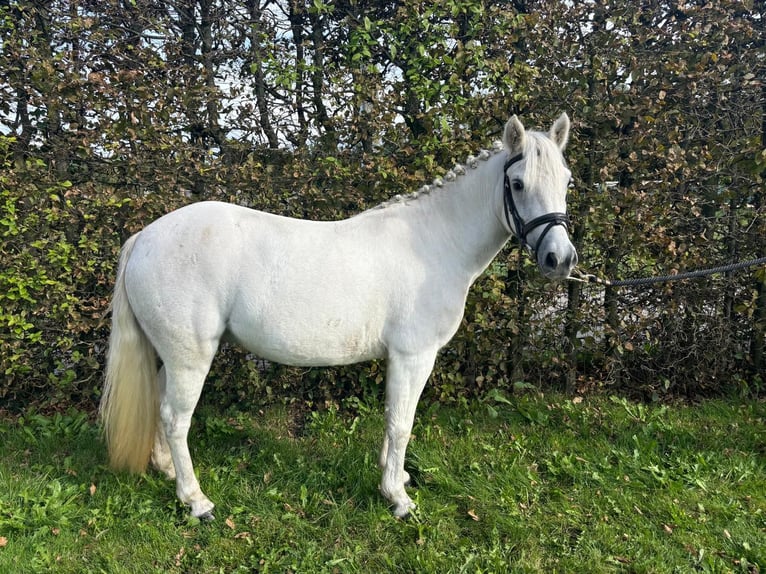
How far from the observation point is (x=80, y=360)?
3561 millimetres

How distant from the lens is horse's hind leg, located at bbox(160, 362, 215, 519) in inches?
92.6

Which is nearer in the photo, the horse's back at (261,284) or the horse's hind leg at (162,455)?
the horse's back at (261,284)

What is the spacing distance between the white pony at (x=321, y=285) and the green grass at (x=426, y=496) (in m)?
0.27

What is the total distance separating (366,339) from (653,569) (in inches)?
70.3

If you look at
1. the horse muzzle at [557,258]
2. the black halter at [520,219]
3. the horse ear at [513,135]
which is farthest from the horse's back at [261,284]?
the horse ear at [513,135]

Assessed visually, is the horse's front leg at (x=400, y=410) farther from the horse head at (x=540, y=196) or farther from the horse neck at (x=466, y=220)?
the horse head at (x=540, y=196)

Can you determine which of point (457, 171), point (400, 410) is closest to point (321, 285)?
point (400, 410)

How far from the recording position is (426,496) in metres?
2.65

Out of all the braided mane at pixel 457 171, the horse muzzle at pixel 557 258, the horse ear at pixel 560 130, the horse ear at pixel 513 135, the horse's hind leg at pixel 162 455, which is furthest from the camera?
the horse's hind leg at pixel 162 455

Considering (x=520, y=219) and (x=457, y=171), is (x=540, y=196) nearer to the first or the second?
(x=520, y=219)

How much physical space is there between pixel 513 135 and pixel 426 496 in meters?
2.14

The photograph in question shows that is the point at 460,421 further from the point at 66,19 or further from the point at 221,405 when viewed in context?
the point at 66,19

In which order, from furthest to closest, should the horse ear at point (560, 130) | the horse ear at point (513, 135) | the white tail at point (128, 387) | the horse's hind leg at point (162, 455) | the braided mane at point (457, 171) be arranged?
the horse's hind leg at point (162, 455)
the white tail at point (128, 387)
the braided mane at point (457, 171)
the horse ear at point (560, 130)
the horse ear at point (513, 135)

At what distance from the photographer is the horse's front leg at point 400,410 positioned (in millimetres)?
2391
